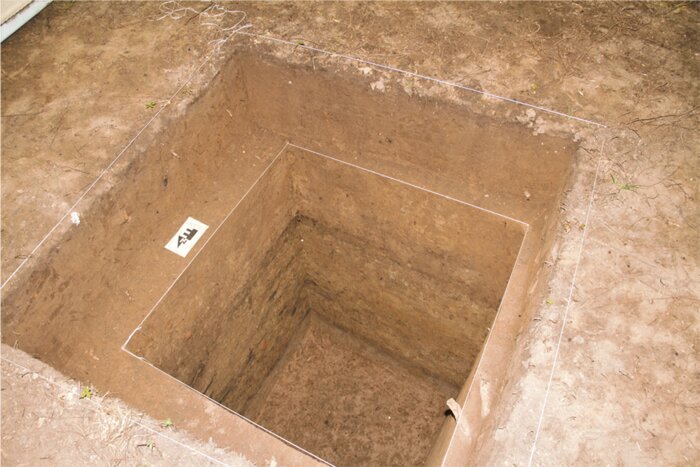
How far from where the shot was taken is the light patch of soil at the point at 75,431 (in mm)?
2072

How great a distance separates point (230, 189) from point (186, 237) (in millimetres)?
444

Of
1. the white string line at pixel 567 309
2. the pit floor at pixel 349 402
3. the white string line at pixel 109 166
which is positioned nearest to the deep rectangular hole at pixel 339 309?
the pit floor at pixel 349 402

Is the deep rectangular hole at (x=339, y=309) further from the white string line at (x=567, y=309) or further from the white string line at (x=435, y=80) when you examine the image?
the white string line at (x=435, y=80)

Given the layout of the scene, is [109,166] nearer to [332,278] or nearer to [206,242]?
[206,242]

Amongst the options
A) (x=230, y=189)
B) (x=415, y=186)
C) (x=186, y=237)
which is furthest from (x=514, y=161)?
(x=186, y=237)

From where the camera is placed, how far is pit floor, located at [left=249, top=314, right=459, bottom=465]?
4.18m

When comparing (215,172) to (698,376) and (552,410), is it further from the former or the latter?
(698,376)

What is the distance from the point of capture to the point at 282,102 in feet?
11.3

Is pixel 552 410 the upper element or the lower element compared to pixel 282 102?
lower

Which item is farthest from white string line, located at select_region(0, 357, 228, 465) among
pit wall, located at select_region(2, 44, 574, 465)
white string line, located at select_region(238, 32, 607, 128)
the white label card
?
white string line, located at select_region(238, 32, 607, 128)

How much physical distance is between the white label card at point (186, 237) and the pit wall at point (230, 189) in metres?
0.05

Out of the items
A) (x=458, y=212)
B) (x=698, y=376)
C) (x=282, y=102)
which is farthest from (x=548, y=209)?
(x=282, y=102)

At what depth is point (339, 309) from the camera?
15.2 ft

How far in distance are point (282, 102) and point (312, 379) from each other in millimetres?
2460
